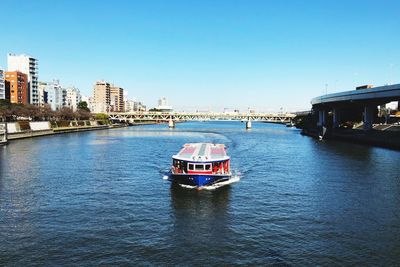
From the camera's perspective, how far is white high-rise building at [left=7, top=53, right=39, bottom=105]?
168 meters

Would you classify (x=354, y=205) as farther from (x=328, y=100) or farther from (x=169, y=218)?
(x=328, y=100)

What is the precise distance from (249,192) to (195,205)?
606 cm

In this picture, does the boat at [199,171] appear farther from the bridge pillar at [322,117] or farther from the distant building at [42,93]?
the distant building at [42,93]

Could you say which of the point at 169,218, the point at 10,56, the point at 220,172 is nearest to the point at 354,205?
the point at 220,172

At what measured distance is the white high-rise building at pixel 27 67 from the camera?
168 metres

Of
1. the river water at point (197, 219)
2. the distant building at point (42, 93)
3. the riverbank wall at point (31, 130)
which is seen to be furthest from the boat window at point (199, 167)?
the distant building at point (42, 93)

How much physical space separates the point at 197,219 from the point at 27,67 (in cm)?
17012

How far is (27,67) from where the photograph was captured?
557ft

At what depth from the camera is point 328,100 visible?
101m

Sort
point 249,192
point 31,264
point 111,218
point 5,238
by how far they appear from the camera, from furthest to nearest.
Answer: point 249,192
point 111,218
point 5,238
point 31,264

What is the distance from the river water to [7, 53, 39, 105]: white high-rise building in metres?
141

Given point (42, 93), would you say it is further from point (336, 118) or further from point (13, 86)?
point (336, 118)

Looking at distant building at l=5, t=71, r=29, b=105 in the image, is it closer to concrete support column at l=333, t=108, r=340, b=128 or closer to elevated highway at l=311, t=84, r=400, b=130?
elevated highway at l=311, t=84, r=400, b=130

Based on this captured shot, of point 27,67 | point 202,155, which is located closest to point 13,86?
point 27,67
